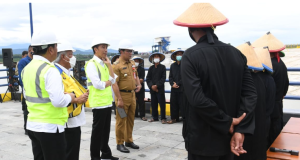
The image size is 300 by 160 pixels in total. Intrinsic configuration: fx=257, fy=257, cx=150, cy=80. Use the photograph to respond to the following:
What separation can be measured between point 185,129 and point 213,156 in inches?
11.6

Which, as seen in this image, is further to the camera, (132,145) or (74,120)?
(132,145)

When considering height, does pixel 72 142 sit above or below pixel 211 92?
below

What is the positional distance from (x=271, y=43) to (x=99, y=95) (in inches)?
110

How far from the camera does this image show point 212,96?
6.28 ft

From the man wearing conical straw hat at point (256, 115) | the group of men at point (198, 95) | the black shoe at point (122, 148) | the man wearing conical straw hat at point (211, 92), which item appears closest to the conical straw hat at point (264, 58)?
the group of men at point (198, 95)

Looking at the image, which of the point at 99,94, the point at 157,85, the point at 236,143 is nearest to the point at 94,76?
the point at 99,94

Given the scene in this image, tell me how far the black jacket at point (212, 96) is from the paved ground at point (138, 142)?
2.41 meters

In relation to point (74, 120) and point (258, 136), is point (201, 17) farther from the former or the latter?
point (74, 120)

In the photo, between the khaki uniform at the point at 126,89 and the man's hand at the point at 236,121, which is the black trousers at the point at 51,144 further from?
the khaki uniform at the point at 126,89

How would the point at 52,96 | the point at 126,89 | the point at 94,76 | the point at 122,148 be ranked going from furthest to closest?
the point at 126,89
the point at 122,148
the point at 94,76
the point at 52,96

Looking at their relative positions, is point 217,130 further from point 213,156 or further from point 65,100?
point 65,100

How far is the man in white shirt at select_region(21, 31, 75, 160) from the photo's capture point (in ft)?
7.91

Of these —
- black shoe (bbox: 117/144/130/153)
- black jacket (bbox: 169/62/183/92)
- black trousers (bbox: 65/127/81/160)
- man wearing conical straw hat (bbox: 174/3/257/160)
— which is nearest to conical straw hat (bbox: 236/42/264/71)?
man wearing conical straw hat (bbox: 174/3/257/160)

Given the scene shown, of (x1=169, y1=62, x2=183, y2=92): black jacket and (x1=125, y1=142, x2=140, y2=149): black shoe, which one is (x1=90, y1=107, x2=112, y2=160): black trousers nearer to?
(x1=125, y1=142, x2=140, y2=149): black shoe
